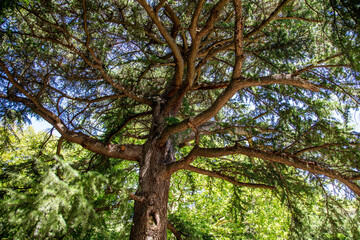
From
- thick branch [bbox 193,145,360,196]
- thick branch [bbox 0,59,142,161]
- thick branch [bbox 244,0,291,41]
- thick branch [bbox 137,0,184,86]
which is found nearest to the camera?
thick branch [bbox 244,0,291,41]

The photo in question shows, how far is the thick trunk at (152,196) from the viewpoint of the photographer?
3.82m

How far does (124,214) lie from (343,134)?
3.20 metres

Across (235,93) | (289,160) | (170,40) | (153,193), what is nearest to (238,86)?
(235,93)

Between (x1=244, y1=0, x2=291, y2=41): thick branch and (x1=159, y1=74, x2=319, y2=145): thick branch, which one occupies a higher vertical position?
(x1=244, y1=0, x2=291, y2=41): thick branch

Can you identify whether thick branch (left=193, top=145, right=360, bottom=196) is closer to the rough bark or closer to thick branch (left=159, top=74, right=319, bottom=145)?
thick branch (left=159, top=74, right=319, bottom=145)

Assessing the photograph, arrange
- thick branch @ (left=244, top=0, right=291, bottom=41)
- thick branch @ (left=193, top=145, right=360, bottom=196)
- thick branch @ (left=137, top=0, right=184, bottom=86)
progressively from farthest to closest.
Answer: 1. thick branch @ (left=137, top=0, right=184, bottom=86)
2. thick branch @ (left=193, top=145, right=360, bottom=196)
3. thick branch @ (left=244, top=0, right=291, bottom=41)

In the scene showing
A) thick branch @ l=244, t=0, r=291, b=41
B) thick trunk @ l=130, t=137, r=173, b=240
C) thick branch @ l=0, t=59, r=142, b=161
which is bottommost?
thick trunk @ l=130, t=137, r=173, b=240

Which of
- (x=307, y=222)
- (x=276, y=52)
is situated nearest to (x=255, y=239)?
(x=307, y=222)

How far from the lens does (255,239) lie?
9.23m

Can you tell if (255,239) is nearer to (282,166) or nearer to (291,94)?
(282,166)

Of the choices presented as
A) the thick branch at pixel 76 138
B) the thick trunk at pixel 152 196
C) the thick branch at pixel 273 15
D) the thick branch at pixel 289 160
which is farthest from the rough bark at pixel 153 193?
the thick branch at pixel 273 15

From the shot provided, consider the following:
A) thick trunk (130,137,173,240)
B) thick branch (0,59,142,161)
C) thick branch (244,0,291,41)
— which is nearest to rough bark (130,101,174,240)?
thick trunk (130,137,173,240)

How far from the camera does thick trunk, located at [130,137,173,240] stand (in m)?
3.82

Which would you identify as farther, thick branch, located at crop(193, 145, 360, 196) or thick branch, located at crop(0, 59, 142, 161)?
thick branch, located at crop(0, 59, 142, 161)
